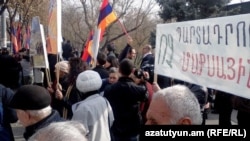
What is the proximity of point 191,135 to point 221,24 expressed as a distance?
1238mm

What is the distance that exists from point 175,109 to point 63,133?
659 mm

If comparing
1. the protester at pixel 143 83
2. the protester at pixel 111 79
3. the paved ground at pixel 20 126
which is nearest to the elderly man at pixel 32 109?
the protester at pixel 143 83

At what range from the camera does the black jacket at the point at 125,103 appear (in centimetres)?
556

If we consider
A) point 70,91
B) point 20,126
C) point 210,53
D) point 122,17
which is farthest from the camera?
point 122,17

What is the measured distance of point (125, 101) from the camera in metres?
5.62

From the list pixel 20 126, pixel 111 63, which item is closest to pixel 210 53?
pixel 111 63

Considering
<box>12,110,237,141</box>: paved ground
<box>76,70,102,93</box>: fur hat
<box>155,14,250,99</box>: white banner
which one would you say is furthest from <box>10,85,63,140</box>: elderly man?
<box>12,110,237,141</box>: paved ground

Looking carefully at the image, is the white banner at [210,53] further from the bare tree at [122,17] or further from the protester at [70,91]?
the bare tree at [122,17]

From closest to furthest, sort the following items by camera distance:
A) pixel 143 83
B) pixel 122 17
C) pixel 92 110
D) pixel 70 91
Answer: pixel 92 110
pixel 70 91
pixel 143 83
pixel 122 17

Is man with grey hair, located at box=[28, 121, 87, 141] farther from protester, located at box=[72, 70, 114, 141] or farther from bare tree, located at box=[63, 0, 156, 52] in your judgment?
bare tree, located at box=[63, 0, 156, 52]

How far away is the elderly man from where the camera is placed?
11.7 ft

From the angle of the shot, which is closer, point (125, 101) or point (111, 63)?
point (125, 101)

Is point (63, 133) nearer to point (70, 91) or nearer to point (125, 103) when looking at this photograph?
point (70, 91)

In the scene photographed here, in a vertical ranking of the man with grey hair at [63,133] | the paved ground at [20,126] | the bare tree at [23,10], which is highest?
the bare tree at [23,10]
